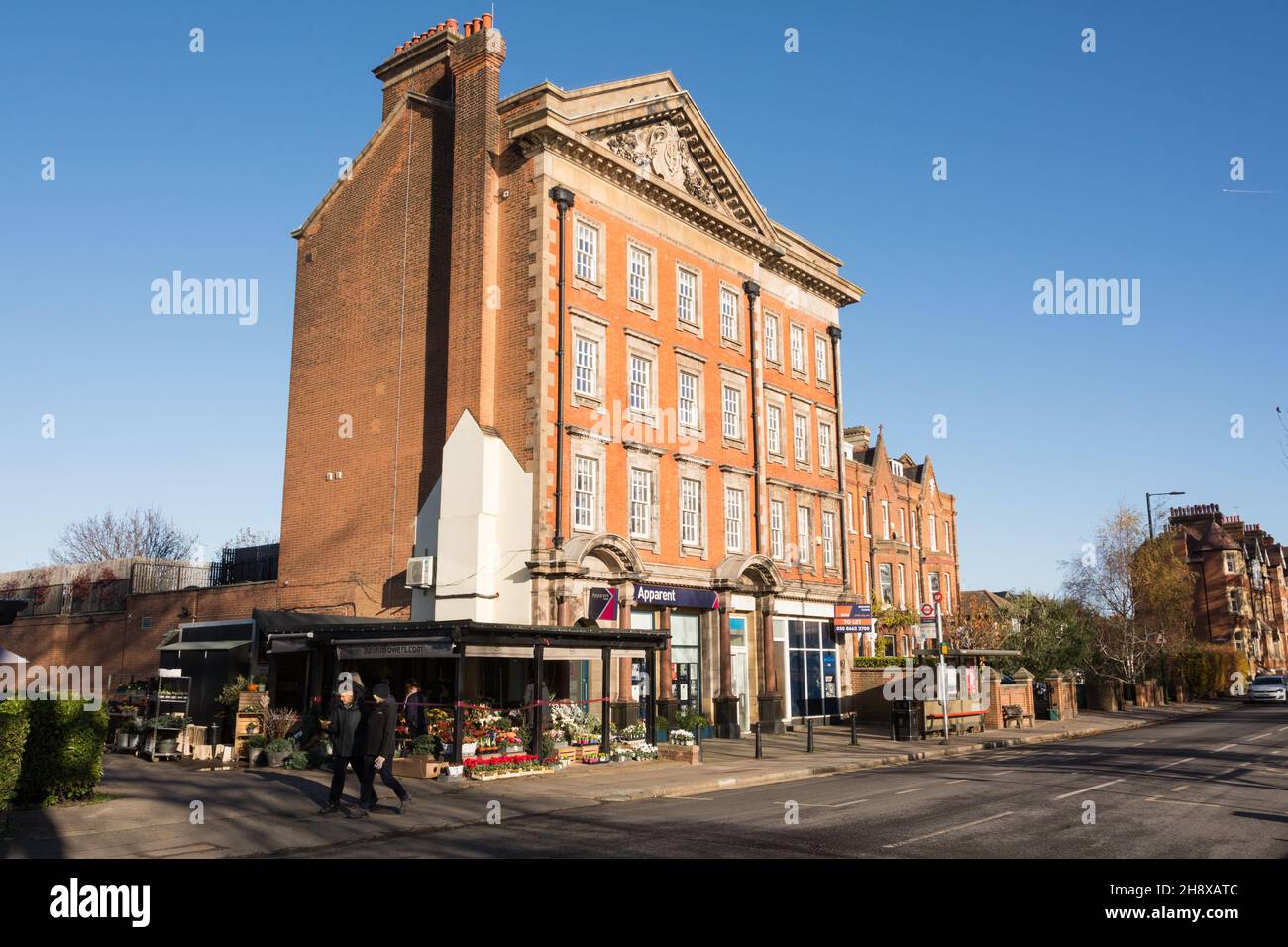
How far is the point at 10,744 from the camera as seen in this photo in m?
12.9

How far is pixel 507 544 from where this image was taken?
86.4ft

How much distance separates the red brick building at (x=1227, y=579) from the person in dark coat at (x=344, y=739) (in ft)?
251

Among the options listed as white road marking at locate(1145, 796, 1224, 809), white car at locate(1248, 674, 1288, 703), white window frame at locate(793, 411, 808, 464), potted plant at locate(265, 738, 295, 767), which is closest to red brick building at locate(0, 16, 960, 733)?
white window frame at locate(793, 411, 808, 464)

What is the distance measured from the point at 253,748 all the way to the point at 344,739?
8.75m

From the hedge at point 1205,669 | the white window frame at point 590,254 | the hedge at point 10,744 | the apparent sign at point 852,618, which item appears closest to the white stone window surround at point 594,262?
the white window frame at point 590,254

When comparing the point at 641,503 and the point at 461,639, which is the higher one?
the point at 641,503

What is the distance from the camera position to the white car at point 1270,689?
57.2 metres

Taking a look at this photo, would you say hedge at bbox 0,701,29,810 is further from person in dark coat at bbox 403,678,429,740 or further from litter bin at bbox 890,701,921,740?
litter bin at bbox 890,701,921,740

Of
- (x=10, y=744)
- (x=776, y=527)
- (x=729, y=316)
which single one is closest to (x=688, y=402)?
(x=729, y=316)

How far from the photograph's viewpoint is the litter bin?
30562 millimetres

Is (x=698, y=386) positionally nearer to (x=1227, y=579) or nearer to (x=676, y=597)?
(x=676, y=597)

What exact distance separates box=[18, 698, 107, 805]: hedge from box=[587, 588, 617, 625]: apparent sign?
42.0ft

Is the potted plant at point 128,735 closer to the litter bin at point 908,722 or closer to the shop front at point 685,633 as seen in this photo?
the shop front at point 685,633

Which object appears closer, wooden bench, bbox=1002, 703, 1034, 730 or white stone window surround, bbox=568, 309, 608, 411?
white stone window surround, bbox=568, 309, 608, 411
